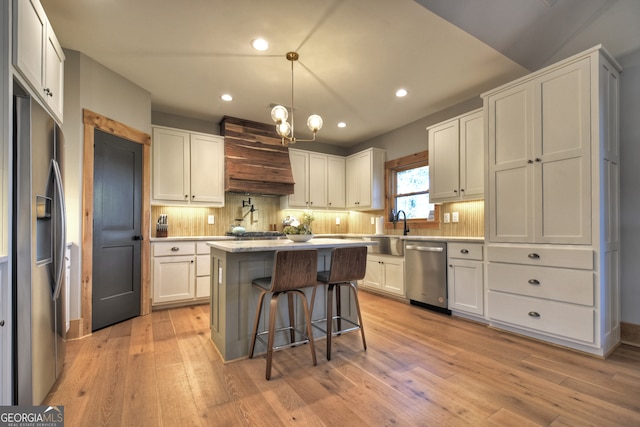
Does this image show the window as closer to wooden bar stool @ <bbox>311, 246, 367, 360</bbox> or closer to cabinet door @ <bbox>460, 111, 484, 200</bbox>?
cabinet door @ <bbox>460, 111, 484, 200</bbox>

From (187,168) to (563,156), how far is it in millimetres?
4306

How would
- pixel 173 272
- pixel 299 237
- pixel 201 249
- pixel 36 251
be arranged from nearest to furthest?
pixel 36 251, pixel 299 237, pixel 173 272, pixel 201 249

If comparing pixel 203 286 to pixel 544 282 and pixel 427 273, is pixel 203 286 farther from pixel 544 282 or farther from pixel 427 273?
pixel 544 282

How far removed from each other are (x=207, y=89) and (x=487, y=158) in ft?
10.9

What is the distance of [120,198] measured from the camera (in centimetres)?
321

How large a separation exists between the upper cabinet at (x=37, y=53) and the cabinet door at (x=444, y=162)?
3.93 metres

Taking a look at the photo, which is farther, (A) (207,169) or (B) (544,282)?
(A) (207,169)

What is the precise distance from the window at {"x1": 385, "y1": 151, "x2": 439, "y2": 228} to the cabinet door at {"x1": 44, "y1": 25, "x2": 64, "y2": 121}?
4.17 metres

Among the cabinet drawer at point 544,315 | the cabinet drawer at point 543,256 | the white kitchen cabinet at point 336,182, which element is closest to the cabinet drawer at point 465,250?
the cabinet drawer at point 543,256

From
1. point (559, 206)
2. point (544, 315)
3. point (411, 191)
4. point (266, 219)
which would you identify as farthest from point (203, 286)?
point (559, 206)

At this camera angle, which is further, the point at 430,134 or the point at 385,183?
the point at 385,183

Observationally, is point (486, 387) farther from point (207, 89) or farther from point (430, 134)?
point (207, 89)

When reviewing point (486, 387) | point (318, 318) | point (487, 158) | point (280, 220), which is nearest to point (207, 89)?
point (280, 220)

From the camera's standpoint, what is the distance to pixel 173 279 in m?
3.71
